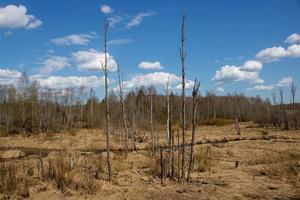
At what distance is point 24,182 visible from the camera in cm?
1045

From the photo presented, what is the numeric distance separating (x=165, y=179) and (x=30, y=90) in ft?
146

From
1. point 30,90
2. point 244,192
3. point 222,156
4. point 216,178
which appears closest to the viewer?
point 244,192

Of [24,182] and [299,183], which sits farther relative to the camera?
[299,183]

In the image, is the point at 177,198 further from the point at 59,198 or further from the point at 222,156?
the point at 222,156

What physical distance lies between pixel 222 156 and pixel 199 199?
10449 mm

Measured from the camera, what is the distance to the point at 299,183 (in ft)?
36.8

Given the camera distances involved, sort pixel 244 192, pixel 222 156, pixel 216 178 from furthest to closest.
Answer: pixel 222 156, pixel 216 178, pixel 244 192

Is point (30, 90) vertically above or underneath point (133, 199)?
above

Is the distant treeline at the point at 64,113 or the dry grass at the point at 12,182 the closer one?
the dry grass at the point at 12,182

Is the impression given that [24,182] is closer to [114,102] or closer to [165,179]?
[165,179]

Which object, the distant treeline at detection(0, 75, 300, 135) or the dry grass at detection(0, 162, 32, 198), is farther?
the distant treeline at detection(0, 75, 300, 135)

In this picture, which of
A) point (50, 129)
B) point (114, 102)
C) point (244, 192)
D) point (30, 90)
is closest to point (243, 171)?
point (244, 192)

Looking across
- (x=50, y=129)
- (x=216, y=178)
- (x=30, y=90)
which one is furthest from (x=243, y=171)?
(x=30, y=90)

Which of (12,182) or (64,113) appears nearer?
(12,182)
